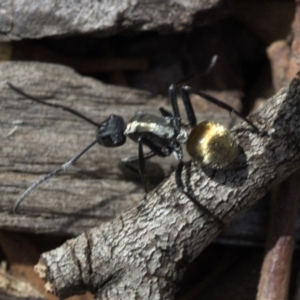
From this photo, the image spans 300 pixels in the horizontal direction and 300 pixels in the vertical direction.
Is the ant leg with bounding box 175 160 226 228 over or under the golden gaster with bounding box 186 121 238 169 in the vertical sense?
under

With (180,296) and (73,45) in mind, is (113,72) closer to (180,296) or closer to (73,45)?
(73,45)

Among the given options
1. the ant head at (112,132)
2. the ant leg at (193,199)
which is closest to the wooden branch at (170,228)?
the ant leg at (193,199)

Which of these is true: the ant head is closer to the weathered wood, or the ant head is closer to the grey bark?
the weathered wood

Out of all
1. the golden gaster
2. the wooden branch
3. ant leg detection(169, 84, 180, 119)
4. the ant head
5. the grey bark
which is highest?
the grey bark

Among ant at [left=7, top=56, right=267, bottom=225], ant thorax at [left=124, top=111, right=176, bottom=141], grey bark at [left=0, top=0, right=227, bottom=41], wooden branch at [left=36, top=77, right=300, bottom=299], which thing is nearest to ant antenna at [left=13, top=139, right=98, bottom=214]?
ant at [left=7, top=56, right=267, bottom=225]

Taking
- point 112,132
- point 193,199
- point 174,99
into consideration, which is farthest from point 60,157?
point 193,199

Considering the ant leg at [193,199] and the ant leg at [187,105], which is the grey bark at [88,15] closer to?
the ant leg at [187,105]

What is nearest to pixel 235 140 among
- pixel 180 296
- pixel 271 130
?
pixel 271 130

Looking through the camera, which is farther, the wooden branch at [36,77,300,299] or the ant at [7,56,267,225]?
the ant at [7,56,267,225]
